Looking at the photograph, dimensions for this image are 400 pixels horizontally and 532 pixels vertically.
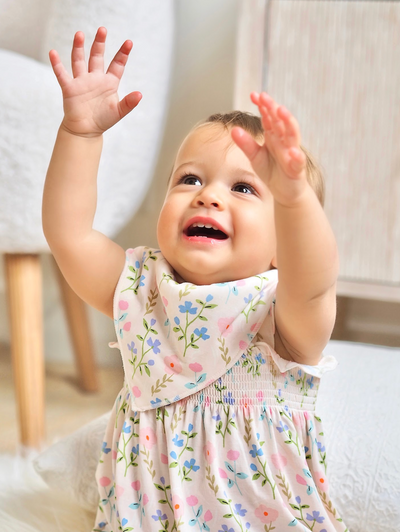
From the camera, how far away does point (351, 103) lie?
1.05m

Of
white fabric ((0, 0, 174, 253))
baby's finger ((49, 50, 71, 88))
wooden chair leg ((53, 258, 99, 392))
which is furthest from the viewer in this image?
wooden chair leg ((53, 258, 99, 392))

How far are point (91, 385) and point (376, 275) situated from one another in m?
0.59

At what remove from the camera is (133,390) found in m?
0.54

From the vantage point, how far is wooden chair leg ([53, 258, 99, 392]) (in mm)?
1182

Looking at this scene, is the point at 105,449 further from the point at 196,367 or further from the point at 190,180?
the point at 190,180

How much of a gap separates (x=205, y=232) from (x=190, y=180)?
6 cm

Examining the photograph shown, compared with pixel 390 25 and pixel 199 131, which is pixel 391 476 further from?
pixel 390 25

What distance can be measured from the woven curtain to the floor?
50cm

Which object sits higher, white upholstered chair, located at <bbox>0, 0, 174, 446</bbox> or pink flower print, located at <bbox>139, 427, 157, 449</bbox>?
white upholstered chair, located at <bbox>0, 0, 174, 446</bbox>

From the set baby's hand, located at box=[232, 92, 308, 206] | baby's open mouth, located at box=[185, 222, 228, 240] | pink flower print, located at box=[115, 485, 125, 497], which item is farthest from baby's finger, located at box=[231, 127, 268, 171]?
pink flower print, located at box=[115, 485, 125, 497]

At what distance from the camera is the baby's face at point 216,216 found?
1.63ft

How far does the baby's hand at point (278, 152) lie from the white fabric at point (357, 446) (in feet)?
1.15

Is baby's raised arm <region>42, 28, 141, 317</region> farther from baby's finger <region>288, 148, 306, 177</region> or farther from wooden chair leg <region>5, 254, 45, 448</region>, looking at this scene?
wooden chair leg <region>5, 254, 45, 448</region>

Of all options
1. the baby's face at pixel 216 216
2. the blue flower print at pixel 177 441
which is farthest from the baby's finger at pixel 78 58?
the blue flower print at pixel 177 441
